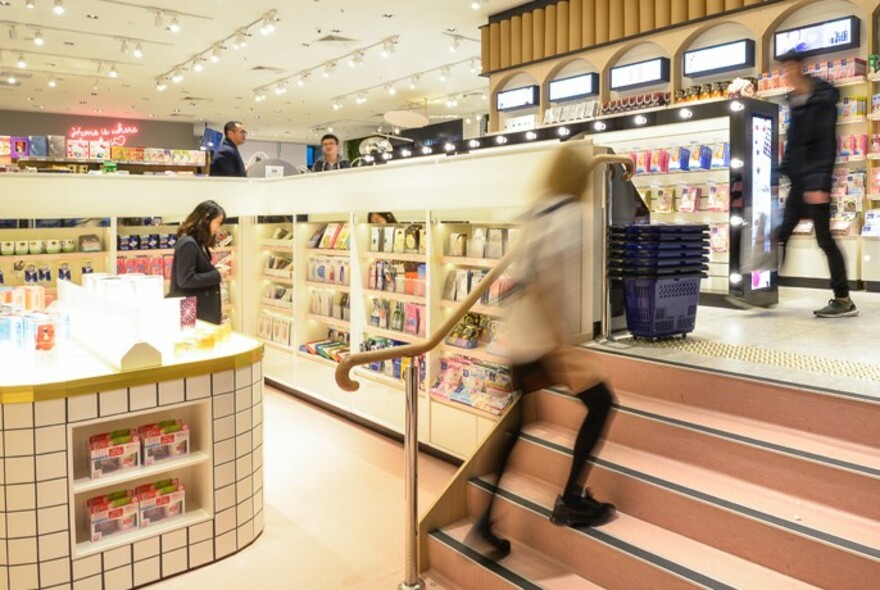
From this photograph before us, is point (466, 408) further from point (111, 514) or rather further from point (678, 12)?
point (678, 12)

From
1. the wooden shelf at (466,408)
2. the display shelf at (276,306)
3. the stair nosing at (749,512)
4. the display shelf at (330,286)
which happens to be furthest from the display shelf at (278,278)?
the stair nosing at (749,512)

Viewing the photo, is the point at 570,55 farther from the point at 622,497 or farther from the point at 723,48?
the point at 622,497

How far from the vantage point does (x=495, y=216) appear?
5164mm

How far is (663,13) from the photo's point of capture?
8469 mm

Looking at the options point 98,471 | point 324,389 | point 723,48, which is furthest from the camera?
point 723,48

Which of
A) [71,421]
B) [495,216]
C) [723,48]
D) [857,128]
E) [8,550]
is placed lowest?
[8,550]

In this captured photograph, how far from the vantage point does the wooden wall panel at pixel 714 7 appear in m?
7.96

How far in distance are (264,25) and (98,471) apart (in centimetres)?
848

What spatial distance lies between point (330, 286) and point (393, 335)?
105 centimetres

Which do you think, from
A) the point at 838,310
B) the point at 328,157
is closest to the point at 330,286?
the point at 328,157

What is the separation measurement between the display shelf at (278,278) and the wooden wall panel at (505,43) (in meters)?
5.08

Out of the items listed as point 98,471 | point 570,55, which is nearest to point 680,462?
point 98,471

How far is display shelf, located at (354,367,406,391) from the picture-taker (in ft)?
18.3

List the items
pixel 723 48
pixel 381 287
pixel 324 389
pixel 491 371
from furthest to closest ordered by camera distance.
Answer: pixel 723 48 → pixel 324 389 → pixel 381 287 → pixel 491 371
